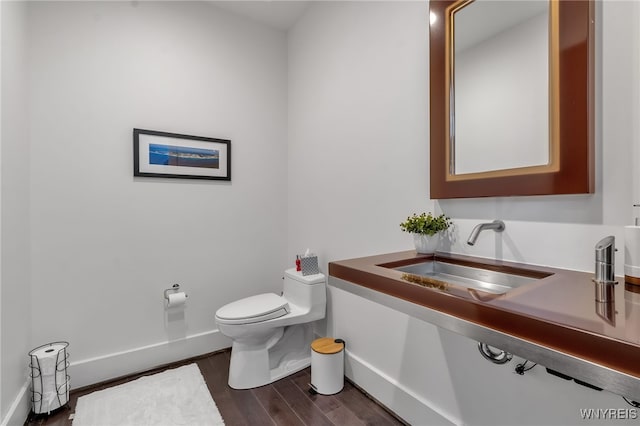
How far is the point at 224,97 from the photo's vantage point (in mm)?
2574

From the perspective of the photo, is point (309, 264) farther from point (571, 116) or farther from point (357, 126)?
point (571, 116)

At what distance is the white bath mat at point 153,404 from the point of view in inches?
66.6

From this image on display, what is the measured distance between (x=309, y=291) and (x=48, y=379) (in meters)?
1.60

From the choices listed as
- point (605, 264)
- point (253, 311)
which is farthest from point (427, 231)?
point (253, 311)

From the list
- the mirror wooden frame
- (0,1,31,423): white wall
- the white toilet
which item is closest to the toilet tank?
the white toilet

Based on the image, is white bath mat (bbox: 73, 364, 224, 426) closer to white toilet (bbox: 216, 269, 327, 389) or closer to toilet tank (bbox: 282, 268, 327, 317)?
white toilet (bbox: 216, 269, 327, 389)

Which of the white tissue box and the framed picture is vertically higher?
the framed picture

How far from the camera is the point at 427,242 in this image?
1408mm

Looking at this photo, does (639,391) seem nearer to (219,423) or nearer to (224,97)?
(219,423)

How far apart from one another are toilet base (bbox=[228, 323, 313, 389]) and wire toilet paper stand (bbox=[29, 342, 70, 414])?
96 centimetres

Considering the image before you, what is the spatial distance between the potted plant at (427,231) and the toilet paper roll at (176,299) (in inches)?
69.2

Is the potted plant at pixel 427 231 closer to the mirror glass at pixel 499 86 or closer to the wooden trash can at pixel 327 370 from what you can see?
the mirror glass at pixel 499 86

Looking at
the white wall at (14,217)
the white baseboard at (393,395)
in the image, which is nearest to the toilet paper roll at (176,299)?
the white wall at (14,217)

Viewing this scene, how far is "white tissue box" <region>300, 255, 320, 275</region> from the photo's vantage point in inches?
88.7
